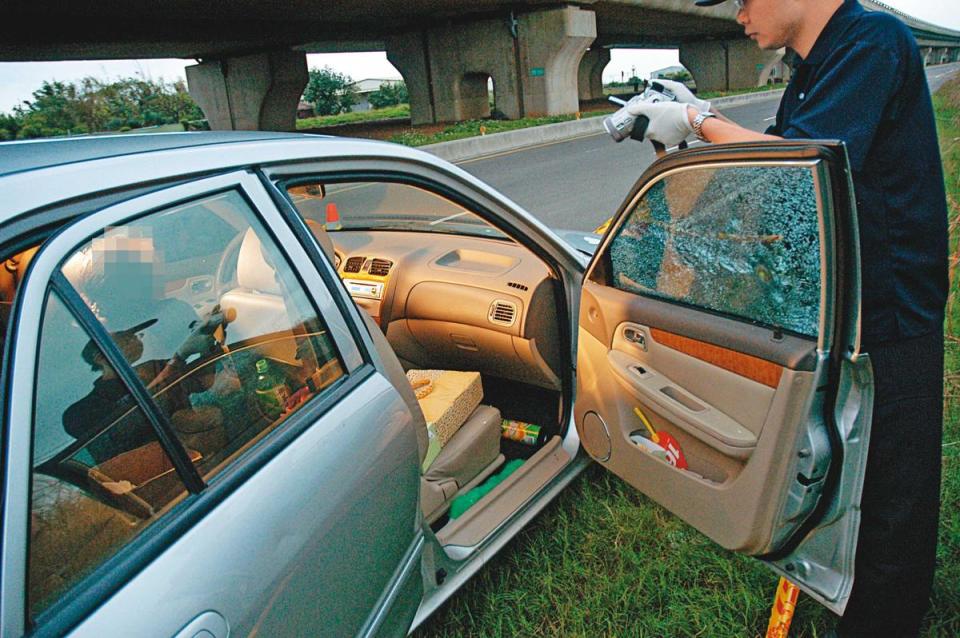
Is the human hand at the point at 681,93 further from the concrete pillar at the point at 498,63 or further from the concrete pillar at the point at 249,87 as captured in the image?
the concrete pillar at the point at 249,87

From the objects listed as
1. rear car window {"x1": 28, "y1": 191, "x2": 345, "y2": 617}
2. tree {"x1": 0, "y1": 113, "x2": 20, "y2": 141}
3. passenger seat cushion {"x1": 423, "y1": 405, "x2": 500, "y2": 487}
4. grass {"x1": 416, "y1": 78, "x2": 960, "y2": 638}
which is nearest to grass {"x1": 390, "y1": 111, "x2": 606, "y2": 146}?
passenger seat cushion {"x1": 423, "y1": 405, "x2": 500, "y2": 487}

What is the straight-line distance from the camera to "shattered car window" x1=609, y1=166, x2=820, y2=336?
151cm

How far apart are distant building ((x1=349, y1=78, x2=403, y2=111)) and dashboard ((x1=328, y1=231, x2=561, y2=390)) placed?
6010cm

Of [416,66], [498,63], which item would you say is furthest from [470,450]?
[416,66]

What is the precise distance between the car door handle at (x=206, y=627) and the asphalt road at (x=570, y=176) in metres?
6.79

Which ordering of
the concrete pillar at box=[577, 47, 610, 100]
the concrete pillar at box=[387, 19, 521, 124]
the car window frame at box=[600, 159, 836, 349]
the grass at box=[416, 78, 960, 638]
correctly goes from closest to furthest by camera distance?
1. the car window frame at box=[600, 159, 836, 349]
2. the grass at box=[416, 78, 960, 638]
3. the concrete pillar at box=[387, 19, 521, 124]
4. the concrete pillar at box=[577, 47, 610, 100]

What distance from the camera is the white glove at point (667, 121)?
6.22 ft

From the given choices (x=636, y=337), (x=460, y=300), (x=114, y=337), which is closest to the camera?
(x=114, y=337)

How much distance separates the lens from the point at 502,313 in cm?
288

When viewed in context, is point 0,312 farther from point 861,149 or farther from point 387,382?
point 861,149

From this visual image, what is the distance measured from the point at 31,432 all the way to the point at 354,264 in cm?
254

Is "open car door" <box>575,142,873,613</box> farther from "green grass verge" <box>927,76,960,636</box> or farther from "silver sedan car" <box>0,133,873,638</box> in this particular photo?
"green grass verge" <box>927,76,960,636</box>

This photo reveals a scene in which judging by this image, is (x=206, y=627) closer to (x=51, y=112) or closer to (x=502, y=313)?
(x=502, y=313)

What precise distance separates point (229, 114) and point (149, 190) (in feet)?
84.0
